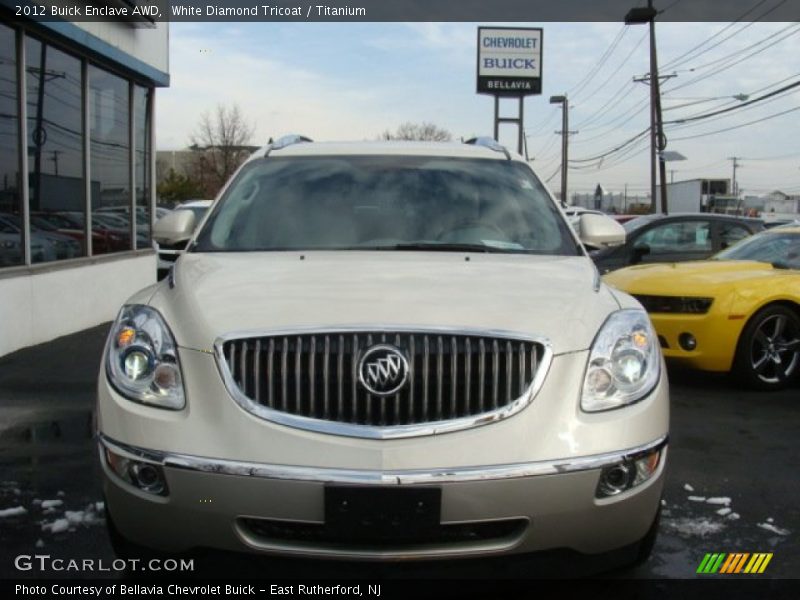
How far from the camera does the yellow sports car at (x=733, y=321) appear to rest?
6.65 m

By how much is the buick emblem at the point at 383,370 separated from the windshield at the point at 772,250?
581 centimetres

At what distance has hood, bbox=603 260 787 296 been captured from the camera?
679cm

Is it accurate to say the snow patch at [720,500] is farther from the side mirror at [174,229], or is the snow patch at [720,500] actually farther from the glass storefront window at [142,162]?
the glass storefront window at [142,162]

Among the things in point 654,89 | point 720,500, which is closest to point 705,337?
point 720,500

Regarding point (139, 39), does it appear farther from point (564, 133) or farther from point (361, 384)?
point (564, 133)

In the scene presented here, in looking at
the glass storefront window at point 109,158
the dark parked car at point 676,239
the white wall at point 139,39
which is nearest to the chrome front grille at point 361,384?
the white wall at point 139,39

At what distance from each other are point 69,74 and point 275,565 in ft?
27.8

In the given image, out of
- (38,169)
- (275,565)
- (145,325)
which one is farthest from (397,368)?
(38,169)

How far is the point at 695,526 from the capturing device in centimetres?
383

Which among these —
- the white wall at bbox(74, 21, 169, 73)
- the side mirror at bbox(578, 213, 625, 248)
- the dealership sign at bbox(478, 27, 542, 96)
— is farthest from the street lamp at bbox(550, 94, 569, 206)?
the side mirror at bbox(578, 213, 625, 248)

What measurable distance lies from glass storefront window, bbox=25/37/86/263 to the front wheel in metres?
6.78

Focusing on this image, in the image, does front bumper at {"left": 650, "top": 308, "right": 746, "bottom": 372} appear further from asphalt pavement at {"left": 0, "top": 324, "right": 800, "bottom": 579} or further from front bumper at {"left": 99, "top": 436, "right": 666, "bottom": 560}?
front bumper at {"left": 99, "top": 436, "right": 666, "bottom": 560}

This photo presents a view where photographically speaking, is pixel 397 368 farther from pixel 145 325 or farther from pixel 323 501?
pixel 145 325

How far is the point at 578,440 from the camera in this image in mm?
2639
